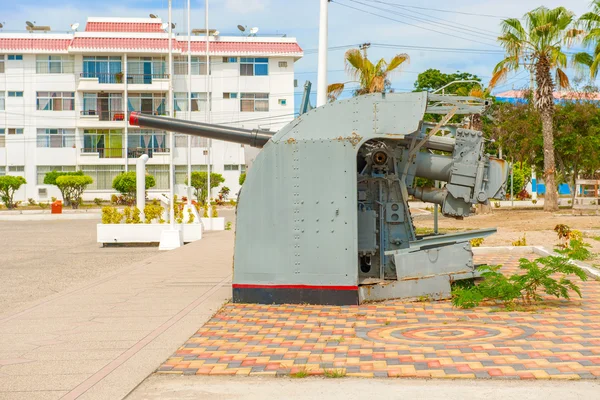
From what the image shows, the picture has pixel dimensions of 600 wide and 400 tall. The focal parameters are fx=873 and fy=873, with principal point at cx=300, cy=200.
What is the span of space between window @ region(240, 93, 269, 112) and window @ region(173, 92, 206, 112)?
2.81 meters

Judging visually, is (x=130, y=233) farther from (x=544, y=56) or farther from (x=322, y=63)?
(x=544, y=56)

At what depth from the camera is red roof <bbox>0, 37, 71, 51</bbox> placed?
197 feet

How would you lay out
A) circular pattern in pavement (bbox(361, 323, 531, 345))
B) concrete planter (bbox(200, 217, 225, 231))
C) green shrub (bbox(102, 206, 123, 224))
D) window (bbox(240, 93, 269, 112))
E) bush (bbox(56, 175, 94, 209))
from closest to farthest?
1. circular pattern in pavement (bbox(361, 323, 531, 345))
2. green shrub (bbox(102, 206, 123, 224))
3. concrete planter (bbox(200, 217, 225, 231))
4. bush (bbox(56, 175, 94, 209))
5. window (bbox(240, 93, 269, 112))

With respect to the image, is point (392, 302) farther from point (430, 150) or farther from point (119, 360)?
point (119, 360)

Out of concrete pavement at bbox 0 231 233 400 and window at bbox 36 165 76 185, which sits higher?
window at bbox 36 165 76 185

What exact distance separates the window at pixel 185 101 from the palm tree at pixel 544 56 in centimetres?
2699

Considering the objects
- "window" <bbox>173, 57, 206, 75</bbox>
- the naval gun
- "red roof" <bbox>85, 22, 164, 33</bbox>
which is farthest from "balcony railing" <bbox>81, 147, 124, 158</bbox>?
the naval gun

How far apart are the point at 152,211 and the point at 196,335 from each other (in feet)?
51.9

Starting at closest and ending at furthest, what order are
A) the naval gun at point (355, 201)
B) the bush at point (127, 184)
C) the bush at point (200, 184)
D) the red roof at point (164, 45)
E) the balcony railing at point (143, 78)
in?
the naval gun at point (355, 201), the bush at point (127, 184), the bush at point (200, 184), the red roof at point (164, 45), the balcony railing at point (143, 78)

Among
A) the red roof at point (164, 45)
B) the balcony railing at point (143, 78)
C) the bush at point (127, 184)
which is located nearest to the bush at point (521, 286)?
the bush at point (127, 184)

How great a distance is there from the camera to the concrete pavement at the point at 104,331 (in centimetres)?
680

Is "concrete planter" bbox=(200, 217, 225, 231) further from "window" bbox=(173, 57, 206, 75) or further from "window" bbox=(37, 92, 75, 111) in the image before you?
"window" bbox=(37, 92, 75, 111)

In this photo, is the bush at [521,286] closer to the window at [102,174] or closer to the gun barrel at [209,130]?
the gun barrel at [209,130]

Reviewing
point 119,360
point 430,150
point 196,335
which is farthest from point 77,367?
point 430,150
